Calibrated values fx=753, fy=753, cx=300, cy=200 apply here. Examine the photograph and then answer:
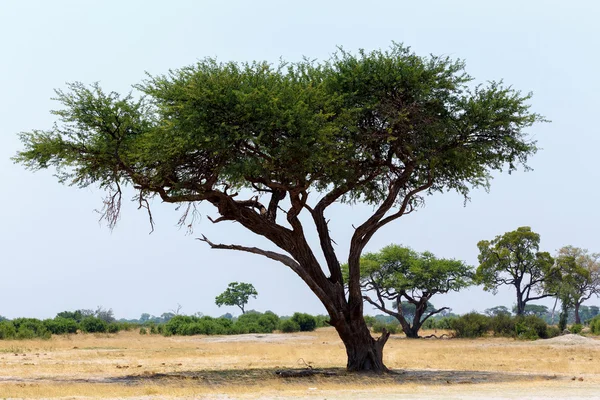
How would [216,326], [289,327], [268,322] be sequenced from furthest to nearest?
1. [268,322]
2. [289,327]
3. [216,326]

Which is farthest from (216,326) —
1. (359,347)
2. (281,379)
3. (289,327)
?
(281,379)

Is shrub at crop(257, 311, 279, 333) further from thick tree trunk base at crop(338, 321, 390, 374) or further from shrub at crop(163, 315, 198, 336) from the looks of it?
thick tree trunk base at crop(338, 321, 390, 374)

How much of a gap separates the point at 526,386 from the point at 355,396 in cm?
570

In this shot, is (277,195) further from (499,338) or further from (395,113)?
(499,338)

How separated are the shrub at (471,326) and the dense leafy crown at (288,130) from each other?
3816 cm

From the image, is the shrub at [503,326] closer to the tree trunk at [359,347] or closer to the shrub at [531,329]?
the shrub at [531,329]

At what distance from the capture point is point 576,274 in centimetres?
7719

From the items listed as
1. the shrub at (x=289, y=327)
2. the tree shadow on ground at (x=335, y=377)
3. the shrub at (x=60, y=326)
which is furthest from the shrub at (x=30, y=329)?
the tree shadow on ground at (x=335, y=377)

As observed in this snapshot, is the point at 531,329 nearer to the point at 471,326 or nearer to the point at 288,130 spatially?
the point at 471,326

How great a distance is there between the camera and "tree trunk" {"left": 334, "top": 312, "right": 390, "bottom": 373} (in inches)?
970

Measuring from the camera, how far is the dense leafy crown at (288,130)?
2161cm

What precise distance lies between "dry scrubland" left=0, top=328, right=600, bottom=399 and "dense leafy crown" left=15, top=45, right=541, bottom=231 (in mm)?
5692

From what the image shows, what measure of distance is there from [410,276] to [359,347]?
40.5m

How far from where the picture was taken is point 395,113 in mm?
23438
